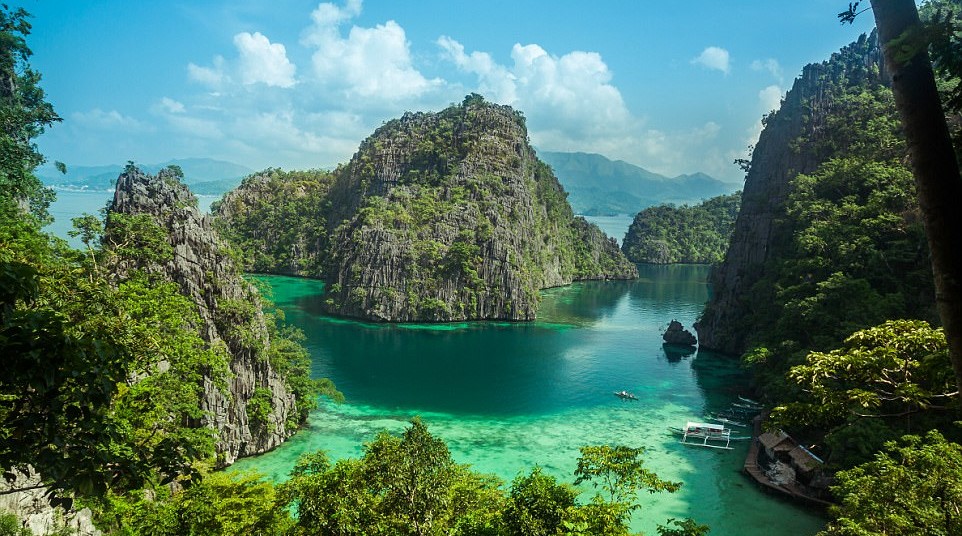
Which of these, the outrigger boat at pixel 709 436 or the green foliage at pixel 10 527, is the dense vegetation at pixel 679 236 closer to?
the outrigger boat at pixel 709 436

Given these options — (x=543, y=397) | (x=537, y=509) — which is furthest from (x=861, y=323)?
(x=537, y=509)

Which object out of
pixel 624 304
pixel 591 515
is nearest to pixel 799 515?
pixel 591 515

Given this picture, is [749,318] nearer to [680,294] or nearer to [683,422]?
[683,422]

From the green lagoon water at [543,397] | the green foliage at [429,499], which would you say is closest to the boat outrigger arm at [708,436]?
the green lagoon water at [543,397]

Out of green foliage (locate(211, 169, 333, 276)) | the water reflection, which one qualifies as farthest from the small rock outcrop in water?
green foliage (locate(211, 169, 333, 276))

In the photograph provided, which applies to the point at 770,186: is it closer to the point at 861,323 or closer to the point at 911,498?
the point at 861,323

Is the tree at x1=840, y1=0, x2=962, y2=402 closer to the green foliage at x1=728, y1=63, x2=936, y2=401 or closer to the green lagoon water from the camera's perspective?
the green lagoon water

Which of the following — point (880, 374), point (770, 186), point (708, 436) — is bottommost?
point (708, 436)

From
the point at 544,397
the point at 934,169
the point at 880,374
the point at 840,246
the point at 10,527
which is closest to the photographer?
the point at 934,169
